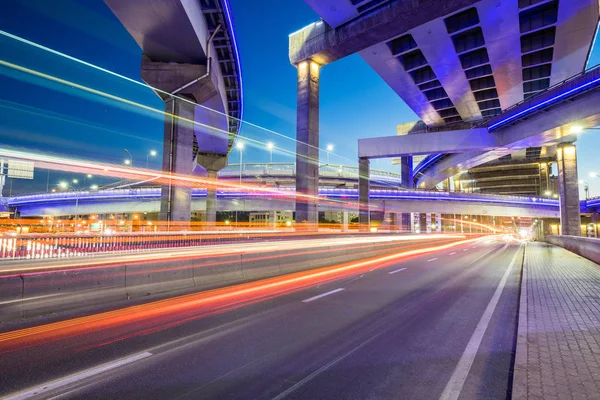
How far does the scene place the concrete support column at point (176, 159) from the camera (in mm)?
19922

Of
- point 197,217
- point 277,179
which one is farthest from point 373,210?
point 197,217

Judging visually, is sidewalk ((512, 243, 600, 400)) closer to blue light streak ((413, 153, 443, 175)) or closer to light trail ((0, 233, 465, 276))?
light trail ((0, 233, 465, 276))

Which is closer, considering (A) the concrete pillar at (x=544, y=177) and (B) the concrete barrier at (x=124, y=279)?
(B) the concrete barrier at (x=124, y=279)

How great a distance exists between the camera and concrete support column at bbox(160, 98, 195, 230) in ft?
65.4

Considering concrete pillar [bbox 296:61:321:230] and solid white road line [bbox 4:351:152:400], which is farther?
concrete pillar [bbox 296:61:321:230]

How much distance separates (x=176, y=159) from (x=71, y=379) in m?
17.7

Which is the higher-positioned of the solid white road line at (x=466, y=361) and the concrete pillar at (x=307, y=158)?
the concrete pillar at (x=307, y=158)

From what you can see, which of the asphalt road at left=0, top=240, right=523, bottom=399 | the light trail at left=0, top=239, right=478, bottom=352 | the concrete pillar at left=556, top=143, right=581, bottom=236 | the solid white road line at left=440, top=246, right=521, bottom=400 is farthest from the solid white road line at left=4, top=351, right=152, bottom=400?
the concrete pillar at left=556, top=143, right=581, bottom=236

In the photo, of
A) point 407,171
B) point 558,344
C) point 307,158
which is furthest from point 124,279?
point 407,171

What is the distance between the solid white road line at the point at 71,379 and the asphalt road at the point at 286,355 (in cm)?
1

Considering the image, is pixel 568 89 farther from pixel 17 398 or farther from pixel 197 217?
pixel 197 217

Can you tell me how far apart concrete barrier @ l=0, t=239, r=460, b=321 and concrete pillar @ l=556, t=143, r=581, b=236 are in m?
31.0

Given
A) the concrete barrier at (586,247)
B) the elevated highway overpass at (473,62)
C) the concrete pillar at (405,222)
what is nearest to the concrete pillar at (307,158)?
the elevated highway overpass at (473,62)

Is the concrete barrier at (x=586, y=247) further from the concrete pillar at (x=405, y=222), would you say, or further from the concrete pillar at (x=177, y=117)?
the concrete pillar at (x=405, y=222)
